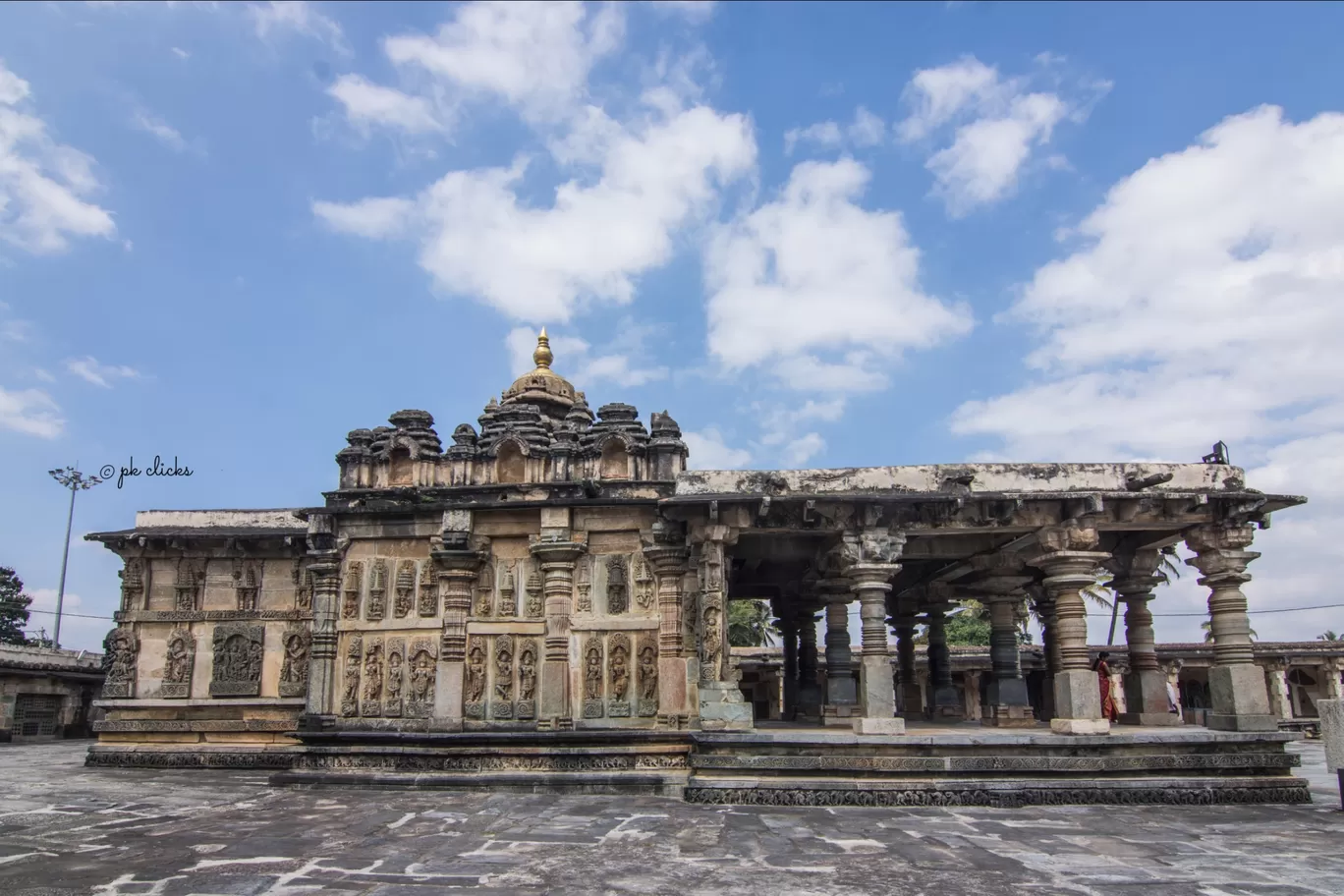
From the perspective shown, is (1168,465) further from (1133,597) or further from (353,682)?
(353,682)

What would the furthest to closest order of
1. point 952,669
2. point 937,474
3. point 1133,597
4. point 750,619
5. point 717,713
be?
point 750,619 → point 952,669 → point 1133,597 → point 937,474 → point 717,713

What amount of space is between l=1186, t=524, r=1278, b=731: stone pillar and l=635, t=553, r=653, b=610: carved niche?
770cm

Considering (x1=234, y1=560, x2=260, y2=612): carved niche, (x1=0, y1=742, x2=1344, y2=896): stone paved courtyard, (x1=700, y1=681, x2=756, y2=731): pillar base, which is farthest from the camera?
(x1=234, y1=560, x2=260, y2=612): carved niche

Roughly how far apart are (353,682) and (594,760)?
429 centimetres

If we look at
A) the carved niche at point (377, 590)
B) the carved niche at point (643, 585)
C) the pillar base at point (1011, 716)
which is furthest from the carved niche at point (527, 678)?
the pillar base at point (1011, 716)

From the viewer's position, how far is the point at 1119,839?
8.98 meters

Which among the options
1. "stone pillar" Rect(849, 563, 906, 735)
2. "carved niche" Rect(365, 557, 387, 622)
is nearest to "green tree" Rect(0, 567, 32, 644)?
"carved niche" Rect(365, 557, 387, 622)

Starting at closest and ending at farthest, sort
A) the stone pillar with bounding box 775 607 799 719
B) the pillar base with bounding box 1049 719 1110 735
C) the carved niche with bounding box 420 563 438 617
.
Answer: the pillar base with bounding box 1049 719 1110 735, the carved niche with bounding box 420 563 438 617, the stone pillar with bounding box 775 607 799 719

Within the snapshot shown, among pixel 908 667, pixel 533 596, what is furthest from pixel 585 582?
pixel 908 667

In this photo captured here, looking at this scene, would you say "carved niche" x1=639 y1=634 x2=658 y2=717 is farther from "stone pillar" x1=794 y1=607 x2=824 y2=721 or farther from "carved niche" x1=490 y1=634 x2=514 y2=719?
"stone pillar" x1=794 y1=607 x2=824 y2=721

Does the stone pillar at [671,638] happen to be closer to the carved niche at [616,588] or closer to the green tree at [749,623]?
the carved niche at [616,588]

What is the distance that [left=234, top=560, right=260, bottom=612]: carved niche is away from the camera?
1841cm

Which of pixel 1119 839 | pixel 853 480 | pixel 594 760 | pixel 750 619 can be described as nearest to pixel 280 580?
pixel 594 760

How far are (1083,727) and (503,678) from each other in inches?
331
